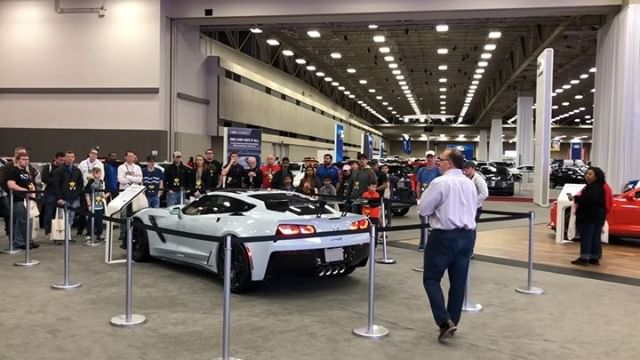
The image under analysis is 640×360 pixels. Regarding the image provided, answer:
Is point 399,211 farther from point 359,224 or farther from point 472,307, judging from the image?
point 472,307

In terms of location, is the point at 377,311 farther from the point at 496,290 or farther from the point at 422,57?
the point at 422,57

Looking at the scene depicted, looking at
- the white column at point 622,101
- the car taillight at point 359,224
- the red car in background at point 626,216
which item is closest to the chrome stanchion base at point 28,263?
the car taillight at point 359,224

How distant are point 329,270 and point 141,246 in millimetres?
3540

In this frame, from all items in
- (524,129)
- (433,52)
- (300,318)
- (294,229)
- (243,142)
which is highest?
(433,52)

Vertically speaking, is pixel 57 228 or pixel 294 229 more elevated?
pixel 294 229

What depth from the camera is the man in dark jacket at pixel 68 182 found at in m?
10.5

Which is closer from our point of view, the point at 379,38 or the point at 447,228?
the point at 447,228

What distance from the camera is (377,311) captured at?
618 cm

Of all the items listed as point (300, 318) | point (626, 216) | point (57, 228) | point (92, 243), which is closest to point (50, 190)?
point (57, 228)

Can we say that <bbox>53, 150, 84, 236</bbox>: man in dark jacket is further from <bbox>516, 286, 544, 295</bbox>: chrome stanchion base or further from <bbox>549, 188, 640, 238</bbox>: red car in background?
<bbox>549, 188, 640, 238</bbox>: red car in background

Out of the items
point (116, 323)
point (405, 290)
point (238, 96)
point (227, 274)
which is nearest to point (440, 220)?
point (227, 274)

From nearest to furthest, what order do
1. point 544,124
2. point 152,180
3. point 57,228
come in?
point 57,228
point 152,180
point 544,124

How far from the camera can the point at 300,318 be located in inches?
231

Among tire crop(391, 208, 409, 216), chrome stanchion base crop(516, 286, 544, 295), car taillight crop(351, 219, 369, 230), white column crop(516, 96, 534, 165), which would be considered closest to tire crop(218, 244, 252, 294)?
car taillight crop(351, 219, 369, 230)
